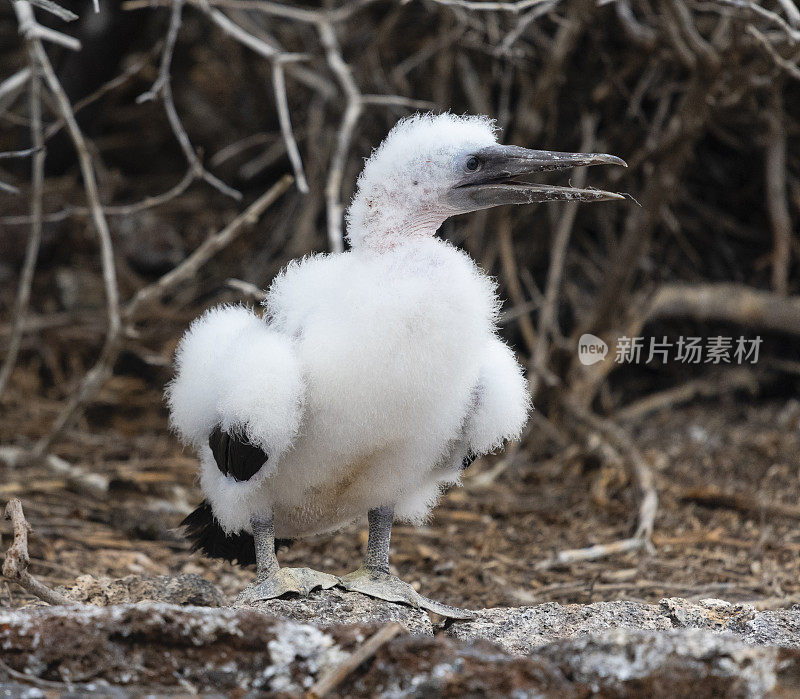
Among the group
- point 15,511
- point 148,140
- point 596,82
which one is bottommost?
point 15,511

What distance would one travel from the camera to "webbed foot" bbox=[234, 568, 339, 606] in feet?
8.68

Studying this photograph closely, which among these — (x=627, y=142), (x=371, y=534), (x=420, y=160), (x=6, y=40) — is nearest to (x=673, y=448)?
(x=627, y=142)

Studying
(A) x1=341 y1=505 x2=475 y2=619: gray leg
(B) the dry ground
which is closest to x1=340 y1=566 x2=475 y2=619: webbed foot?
(A) x1=341 y1=505 x2=475 y2=619: gray leg

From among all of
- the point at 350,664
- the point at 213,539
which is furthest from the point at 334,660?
the point at 213,539

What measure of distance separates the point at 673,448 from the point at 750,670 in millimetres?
3638

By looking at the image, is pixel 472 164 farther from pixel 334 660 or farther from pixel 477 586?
pixel 477 586

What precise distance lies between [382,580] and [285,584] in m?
0.31

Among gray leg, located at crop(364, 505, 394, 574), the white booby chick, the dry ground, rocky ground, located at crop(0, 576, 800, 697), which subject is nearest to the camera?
rocky ground, located at crop(0, 576, 800, 697)

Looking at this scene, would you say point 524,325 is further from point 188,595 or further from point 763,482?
point 188,595

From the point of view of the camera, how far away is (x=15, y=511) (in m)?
2.41

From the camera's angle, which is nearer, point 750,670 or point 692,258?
point 750,670

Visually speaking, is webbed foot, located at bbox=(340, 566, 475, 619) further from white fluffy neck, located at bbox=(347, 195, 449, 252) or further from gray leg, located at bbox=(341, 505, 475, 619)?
white fluffy neck, located at bbox=(347, 195, 449, 252)

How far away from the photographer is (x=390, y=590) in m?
2.78

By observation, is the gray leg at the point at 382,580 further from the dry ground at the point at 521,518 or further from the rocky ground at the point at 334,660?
the rocky ground at the point at 334,660
